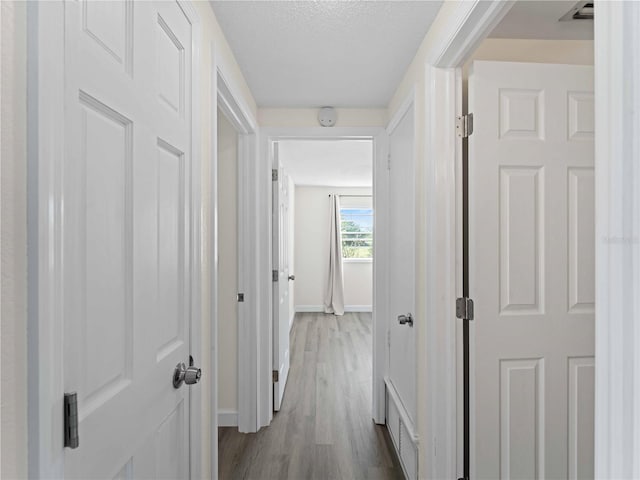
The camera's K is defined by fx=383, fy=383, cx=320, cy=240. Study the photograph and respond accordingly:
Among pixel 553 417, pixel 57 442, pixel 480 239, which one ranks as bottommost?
pixel 553 417

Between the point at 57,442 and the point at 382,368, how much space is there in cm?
239

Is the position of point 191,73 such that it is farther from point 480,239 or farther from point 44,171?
point 480,239

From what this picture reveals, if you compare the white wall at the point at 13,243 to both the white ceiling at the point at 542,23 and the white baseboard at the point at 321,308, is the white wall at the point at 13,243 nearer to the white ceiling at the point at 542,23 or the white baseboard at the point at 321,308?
the white ceiling at the point at 542,23

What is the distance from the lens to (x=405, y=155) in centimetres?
219

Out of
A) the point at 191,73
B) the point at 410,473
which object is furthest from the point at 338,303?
the point at 191,73

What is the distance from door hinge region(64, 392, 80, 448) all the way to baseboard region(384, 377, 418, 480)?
1629 mm

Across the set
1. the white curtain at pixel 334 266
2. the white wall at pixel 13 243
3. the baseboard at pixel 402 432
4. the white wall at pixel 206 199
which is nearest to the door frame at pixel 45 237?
the white wall at pixel 13 243

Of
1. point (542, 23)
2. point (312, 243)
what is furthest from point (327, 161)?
point (542, 23)

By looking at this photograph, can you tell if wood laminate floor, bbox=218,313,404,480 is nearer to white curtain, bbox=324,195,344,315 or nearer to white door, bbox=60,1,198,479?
white door, bbox=60,1,198,479

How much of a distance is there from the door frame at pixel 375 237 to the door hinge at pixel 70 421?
2.01m

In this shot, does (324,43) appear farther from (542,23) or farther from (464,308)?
(464,308)

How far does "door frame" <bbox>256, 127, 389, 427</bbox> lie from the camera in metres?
2.70

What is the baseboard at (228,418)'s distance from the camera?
2.71 meters

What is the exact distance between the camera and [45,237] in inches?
23.1
